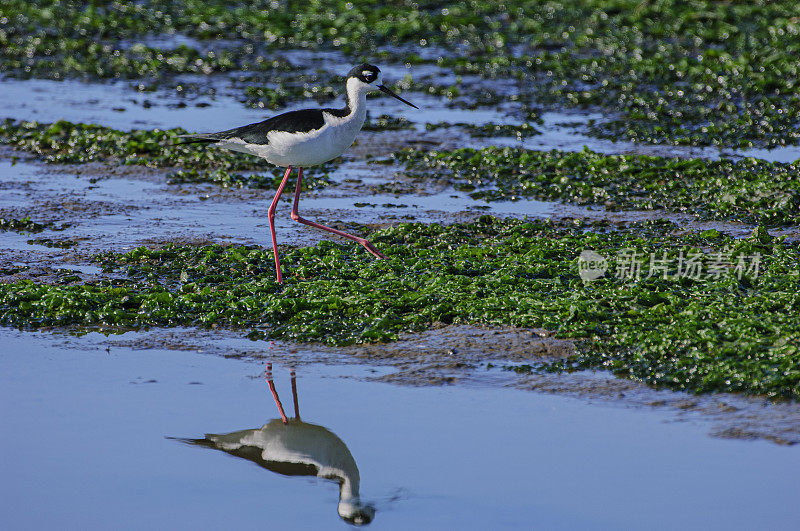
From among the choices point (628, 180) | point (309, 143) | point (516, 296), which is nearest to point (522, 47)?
point (628, 180)

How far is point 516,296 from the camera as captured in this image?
6.69 metres

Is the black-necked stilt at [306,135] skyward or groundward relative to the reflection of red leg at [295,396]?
skyward

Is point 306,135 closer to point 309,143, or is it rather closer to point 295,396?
point 309,143

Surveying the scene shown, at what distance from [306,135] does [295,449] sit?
2922 mm

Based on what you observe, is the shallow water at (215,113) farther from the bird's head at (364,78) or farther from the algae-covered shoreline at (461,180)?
the bird's head at (364,78)

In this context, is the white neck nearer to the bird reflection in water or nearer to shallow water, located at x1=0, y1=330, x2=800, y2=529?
shallow water, located at x1=0, y1=330, x2=800, y2=529

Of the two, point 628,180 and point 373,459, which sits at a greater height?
point 628,180

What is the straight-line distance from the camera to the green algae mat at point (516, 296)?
582cm

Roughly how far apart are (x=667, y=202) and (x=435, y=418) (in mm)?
4573

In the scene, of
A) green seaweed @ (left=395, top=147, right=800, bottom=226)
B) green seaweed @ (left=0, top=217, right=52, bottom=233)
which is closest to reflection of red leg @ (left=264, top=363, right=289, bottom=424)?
green seaweed @ (left=0, top=217, right=52, bottom=233)

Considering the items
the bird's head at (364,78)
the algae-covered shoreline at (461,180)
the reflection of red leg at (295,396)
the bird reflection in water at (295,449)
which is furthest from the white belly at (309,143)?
the bird reflection in water at (295,449)

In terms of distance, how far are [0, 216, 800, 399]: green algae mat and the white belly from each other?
2.36 feet

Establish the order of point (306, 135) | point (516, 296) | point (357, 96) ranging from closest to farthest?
point (516, 296) → point (306, 135) → point (357, 96)

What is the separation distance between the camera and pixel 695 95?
12.8m
